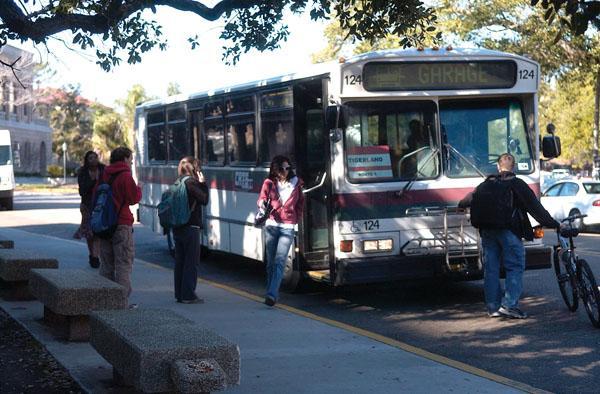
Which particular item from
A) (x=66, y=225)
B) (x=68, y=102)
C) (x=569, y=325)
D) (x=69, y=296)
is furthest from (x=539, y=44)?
(x=68, y=102)

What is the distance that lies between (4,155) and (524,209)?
31.5 meters

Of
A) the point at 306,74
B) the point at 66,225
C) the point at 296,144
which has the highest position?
the point at 306,74

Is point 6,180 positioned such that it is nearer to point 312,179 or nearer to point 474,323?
point 312,179

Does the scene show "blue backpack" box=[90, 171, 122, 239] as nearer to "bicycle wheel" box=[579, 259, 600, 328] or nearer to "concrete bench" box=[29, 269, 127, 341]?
"concrete bench" box=[29, 269, 127, 341]

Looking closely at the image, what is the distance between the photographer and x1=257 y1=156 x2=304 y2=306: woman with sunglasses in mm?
10977

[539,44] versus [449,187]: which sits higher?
[539,44]

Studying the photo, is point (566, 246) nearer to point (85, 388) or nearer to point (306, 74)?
point (306, 74)

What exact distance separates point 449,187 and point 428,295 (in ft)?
6.50

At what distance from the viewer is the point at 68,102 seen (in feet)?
351

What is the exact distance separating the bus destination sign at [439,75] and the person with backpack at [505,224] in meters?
1.40

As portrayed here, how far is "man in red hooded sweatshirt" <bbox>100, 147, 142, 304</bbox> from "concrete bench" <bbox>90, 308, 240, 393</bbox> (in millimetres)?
3711

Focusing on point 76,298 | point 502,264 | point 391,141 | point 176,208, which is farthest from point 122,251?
point 502,264

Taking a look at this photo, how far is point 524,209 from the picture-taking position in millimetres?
10062

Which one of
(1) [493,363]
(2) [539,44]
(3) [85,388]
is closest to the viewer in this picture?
(3) [85,388]
